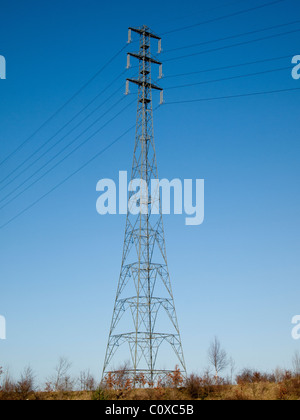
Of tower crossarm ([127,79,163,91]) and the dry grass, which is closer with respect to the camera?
the dry grass

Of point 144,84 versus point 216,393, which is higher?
point 144,84

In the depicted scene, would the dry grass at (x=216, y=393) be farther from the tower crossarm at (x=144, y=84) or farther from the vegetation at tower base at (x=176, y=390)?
the tower crossarm at (x=144, y=84)

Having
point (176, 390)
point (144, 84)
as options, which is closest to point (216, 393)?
point (176, 390)

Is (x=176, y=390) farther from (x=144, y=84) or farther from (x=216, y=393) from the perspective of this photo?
(x=144, y=84)

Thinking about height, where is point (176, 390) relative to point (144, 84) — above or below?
below

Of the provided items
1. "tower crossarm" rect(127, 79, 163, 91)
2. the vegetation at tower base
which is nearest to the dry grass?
the vegetation at tower base

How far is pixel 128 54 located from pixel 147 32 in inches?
128

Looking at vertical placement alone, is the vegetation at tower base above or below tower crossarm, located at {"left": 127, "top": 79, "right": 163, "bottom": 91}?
below

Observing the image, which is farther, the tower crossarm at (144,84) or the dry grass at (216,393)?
the tower crossarm at (144,84)

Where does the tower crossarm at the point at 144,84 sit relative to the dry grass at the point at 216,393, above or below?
above

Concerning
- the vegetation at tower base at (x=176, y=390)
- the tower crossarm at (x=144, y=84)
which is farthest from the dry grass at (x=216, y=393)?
the tower crossarm at (x=144, y=84)

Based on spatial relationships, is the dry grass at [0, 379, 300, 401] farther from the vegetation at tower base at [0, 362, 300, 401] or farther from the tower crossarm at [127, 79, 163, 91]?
the tower crossarm at [127, 79, 163, 91]
